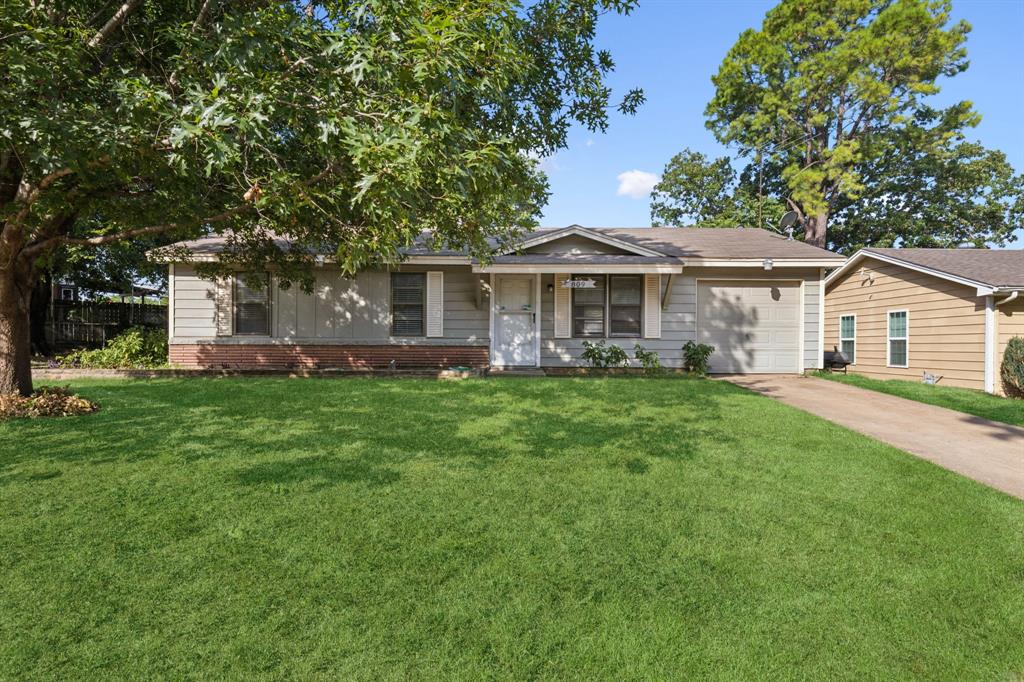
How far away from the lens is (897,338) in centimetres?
1242

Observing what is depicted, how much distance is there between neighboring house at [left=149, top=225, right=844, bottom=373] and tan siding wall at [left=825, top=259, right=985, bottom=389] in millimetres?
2317

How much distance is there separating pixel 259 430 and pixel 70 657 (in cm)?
349

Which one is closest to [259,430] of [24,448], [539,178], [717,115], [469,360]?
[24,448]

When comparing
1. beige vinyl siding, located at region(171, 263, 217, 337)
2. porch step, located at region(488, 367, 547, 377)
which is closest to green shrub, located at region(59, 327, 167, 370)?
beige vinyl siding, located at region(171, 263, 217, 337)

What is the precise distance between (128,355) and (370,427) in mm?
9732

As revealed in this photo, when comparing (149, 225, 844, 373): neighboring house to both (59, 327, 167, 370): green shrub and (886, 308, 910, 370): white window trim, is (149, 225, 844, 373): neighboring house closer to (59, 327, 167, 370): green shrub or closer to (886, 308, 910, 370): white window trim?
(59, 327, 167, 370): green shrub

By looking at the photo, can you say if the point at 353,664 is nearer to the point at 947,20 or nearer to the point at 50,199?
the point at 50,199

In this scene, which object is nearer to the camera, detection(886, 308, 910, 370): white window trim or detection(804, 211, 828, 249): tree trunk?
detection(886, 308, 910, 370): white window trim

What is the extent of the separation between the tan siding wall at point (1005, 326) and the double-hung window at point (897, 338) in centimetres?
215

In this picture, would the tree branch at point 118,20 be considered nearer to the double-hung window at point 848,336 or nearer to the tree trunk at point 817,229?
the double-hung window at point 848,336

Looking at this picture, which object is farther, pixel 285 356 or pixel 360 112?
pixel 285 356

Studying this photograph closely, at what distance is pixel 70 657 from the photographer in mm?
2070

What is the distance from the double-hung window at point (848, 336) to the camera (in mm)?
14000

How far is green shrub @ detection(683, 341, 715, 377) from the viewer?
37.0 ft
